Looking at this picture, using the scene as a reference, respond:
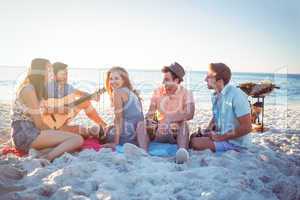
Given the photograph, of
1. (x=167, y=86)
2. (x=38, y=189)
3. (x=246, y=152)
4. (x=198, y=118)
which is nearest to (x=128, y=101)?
(x=167, y=86)

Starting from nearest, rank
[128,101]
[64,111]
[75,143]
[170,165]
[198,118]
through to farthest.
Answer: [170,165]
[75,143]
[128,101]
[64,111]
[198,118]

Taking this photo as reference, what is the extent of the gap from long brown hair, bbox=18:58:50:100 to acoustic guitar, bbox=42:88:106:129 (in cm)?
34

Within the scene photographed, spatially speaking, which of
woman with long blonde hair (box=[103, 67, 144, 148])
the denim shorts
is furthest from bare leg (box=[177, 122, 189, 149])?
woman with long blonde hair (box=[103, 67, 144, 148])

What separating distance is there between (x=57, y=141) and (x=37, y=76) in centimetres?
77

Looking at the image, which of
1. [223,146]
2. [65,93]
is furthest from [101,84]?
[223,146]

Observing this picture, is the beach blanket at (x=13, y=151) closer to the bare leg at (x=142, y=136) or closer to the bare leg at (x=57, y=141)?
the bare leg at (x=57, y=141)

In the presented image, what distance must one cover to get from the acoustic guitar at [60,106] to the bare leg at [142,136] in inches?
35.9

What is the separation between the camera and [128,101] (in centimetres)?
439

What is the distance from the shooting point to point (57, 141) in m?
4.06

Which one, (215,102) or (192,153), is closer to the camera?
(192,153)

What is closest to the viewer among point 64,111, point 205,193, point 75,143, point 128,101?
point 205,193

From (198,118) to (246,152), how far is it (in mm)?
3682

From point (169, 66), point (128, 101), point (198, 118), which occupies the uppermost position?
point (169, 66)

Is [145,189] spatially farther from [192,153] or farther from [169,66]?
[169,66]
